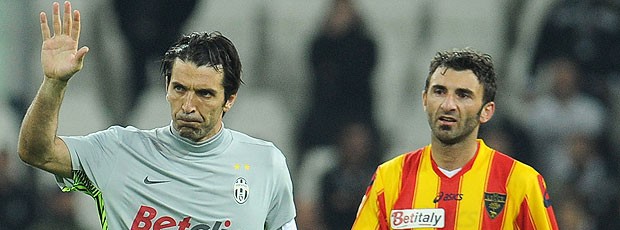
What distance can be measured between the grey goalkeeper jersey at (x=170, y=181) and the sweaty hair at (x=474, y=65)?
Answer: 1.01m

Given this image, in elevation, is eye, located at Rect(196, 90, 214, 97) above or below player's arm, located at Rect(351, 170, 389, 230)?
above

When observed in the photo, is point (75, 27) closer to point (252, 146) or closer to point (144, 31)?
point (252, 146)

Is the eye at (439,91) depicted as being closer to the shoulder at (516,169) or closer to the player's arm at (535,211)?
the shoulder at (516,169)

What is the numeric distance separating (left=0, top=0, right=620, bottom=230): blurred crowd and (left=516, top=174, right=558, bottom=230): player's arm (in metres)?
3.62

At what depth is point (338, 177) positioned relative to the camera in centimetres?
837

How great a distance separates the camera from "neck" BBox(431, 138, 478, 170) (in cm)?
486

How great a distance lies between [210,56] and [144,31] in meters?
4.48

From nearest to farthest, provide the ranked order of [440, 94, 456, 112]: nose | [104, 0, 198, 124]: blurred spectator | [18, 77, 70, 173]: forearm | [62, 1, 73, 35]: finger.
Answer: [18, 77, 70, 173]: forearm < [62, 1, 73, 35]: finger < [440, 94, 456, 112]: nose < [104, 0, 198, 124]: blurred spectator

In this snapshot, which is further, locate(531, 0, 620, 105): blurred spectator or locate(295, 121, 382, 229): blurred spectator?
locate(531, 0, 620, 105): blurred spectator

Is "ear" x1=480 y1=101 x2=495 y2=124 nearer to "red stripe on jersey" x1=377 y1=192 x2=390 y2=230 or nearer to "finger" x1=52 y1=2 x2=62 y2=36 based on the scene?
"red stripe on jersey" x1=377 y1=192 x2=390 y2=230

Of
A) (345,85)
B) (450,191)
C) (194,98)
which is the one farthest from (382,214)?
(345,85)

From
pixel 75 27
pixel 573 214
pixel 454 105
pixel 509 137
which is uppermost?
pixel 75 27

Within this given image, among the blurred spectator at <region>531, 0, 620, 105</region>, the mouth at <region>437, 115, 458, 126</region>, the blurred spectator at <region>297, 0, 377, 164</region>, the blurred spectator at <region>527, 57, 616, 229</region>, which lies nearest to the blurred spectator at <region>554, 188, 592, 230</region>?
the blurred spectator at <region>527, 57, 616, 229</region>

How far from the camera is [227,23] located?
337 inches
